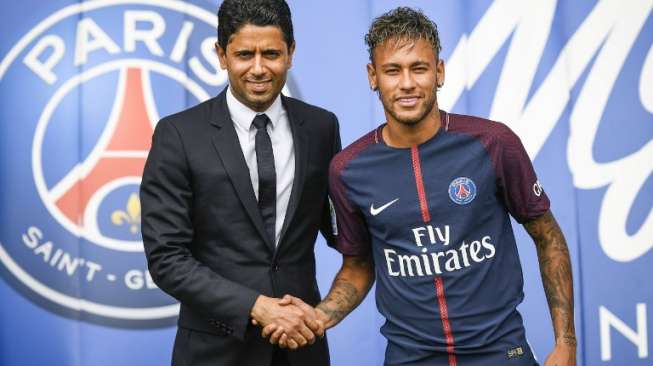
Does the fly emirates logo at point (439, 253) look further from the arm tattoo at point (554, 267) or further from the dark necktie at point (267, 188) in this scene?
the dark necktie at point (267, 188)

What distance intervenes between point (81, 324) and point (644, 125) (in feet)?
6.43

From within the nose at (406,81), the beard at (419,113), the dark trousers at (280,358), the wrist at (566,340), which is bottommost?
the dark trousers at (280,358)

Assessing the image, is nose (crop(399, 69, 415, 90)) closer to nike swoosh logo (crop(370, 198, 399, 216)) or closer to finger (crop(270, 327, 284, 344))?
Result: nike swoosh logo (crop(370, 198, 399, 216))

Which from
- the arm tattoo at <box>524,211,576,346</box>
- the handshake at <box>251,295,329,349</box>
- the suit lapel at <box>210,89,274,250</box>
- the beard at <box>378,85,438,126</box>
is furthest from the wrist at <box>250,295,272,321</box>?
the arm tattoo at <box>524,211,576,346</box>

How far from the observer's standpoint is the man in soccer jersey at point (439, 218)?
1.58 m

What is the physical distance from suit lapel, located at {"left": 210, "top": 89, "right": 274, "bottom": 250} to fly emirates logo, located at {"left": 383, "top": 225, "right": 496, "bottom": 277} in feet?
1.03

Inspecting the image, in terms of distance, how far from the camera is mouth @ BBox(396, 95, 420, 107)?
1635 millimetres

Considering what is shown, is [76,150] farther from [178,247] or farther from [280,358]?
[280,358]

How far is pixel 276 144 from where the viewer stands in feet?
5.91

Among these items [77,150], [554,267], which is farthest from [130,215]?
[554,267]

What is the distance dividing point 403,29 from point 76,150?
1.37 metres

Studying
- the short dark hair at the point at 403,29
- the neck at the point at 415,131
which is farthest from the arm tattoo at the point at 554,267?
the short dark hair at the point at 403,29

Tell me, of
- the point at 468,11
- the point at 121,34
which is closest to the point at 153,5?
the point at 121,34

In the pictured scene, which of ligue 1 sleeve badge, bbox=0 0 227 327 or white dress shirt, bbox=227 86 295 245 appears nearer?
white dress shirt, bbox=227 86 295 245
